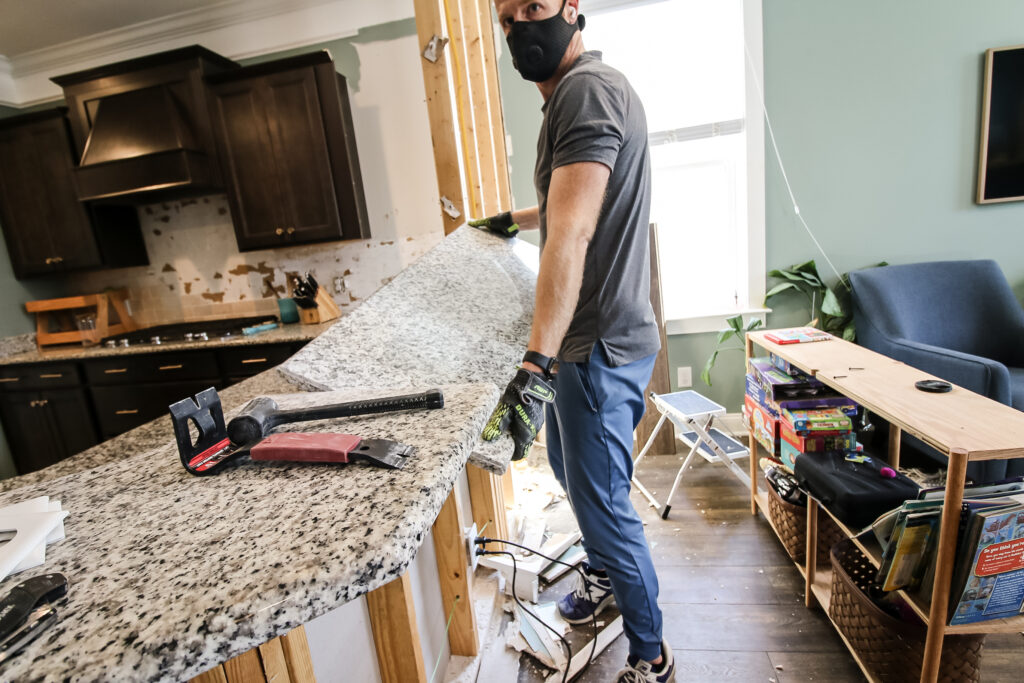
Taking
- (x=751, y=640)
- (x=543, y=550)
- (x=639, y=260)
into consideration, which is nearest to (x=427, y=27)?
(x=639, y=260)

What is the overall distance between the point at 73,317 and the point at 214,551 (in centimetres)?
441

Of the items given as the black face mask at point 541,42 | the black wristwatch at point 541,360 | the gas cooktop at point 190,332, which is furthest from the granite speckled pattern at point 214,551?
the gas cooktop at point 190,332

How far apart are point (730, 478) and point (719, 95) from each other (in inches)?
84.6

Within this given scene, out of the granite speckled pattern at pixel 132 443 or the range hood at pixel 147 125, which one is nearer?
the granite speckled pattern at pixel 132 443

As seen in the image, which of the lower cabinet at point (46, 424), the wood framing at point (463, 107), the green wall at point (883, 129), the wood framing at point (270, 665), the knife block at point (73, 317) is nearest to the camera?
the wood framing at point (270, 665)

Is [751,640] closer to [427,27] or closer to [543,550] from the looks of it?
[543,550]

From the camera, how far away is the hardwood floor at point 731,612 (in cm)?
136

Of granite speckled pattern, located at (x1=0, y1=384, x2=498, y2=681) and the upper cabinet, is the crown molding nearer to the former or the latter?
the upper cabinet

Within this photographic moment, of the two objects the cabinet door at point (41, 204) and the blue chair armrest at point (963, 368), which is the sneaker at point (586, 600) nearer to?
the blue chair armrest at point (963, 368)

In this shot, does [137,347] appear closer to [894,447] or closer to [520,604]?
[520,604]

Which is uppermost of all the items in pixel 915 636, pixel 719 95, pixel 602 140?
pixel 719 95

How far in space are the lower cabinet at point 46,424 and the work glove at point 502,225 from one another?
10.1 feet

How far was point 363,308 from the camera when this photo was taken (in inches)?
46.2

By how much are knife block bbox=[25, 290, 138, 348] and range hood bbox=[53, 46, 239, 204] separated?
0.78 m
